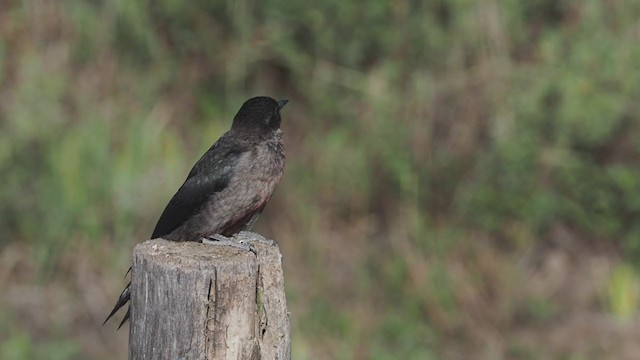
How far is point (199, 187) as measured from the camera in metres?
5.52

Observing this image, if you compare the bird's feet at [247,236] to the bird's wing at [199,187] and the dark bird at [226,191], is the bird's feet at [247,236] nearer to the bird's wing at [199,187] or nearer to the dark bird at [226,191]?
the dark bird at [226,191]

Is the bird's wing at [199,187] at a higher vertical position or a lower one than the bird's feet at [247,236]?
higher

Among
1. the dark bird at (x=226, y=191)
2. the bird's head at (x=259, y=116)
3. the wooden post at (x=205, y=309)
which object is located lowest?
the wooden post at (x=205, y=309)

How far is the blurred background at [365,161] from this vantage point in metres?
7.90

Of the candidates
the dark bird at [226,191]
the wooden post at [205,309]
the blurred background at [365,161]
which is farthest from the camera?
the blurred background at [365,161]

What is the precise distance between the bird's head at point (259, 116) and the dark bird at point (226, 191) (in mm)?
77

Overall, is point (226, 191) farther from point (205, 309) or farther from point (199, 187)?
point (205, 309)

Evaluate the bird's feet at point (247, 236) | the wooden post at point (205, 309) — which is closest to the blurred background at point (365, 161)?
the bird's feet at point (247, 236)

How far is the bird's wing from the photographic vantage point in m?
5.45

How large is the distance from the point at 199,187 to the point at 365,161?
→ 10.9 feet

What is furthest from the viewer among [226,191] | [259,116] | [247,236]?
[259,116]

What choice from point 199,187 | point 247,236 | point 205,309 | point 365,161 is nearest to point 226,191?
point 199,187

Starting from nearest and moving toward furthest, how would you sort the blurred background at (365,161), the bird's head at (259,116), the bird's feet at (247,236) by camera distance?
the bird's feet at (247,236)
the bird's head at (259,116)
the blurred background at (365,161)

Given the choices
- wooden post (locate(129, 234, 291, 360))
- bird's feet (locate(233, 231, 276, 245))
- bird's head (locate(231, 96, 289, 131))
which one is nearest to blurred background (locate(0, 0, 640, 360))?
bird's head (locate(231, 96, 289, 131))
